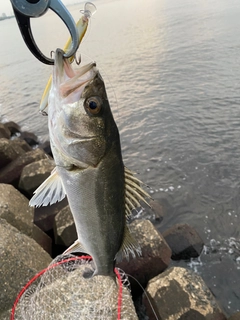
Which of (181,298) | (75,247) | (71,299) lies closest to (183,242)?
(181,298)

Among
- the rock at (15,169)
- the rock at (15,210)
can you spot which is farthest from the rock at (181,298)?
the rock at (15,169)

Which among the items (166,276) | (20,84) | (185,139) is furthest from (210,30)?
(166,276)

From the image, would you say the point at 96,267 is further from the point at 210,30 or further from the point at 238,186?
the point at 210,30

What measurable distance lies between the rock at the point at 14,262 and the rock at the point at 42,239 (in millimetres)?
1327

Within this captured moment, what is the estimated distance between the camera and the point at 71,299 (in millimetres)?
3869

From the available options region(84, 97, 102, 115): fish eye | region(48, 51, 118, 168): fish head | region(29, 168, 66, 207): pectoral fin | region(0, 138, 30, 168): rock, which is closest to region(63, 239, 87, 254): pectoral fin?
region(29, 168, 66, 207): pectoral fin

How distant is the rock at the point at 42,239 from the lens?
6.05m

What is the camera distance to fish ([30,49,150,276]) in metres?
2.10

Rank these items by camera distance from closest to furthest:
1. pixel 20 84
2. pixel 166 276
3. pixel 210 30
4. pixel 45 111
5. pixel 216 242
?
pixel 45 111 < pixel 166 276 < pixel 216 242 < pixel 20 84 < pixel 210 30

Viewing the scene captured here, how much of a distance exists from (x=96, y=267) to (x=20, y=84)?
25049mm

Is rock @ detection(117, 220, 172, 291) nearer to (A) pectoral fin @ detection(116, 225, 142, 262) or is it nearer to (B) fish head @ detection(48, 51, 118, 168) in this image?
(A) pectoral fin @ detection(116, 225, 142, 262)

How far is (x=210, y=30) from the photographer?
2794cm

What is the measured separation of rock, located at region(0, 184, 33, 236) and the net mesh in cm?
159

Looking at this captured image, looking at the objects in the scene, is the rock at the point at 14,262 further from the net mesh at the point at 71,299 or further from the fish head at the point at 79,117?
the fish head at the point at 79,117
